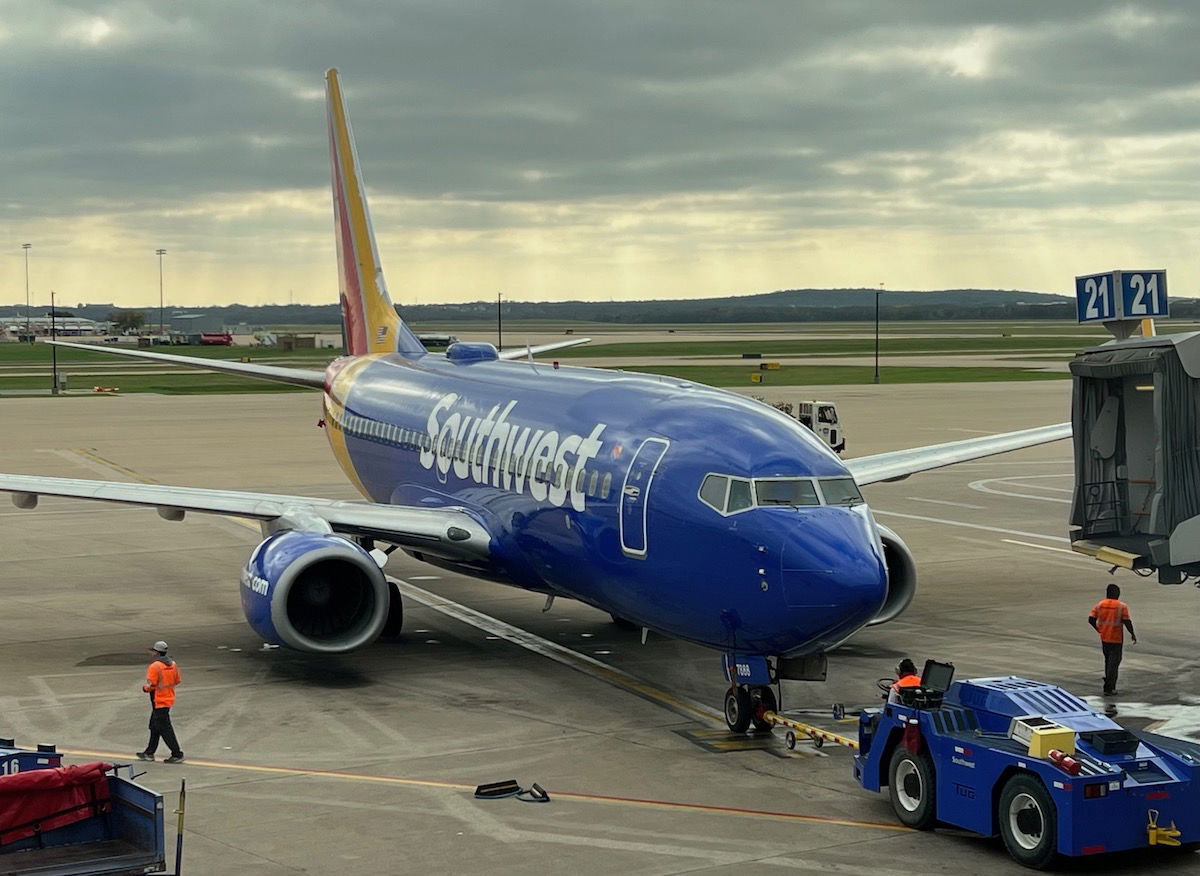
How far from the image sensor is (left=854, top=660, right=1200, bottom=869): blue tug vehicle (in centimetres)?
1491

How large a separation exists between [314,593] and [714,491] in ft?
26.6

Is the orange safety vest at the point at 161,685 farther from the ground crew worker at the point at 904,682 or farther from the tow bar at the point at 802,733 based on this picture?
the ground crew worker at the point at 904,682

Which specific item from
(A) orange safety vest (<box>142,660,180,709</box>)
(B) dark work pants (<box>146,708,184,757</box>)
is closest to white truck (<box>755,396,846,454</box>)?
(A) orange safety vest (<box>142,660,180,709</box>)

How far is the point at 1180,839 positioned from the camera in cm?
1519

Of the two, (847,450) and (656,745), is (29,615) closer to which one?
(656,745)

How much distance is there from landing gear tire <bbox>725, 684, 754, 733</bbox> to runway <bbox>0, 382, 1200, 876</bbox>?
39cm

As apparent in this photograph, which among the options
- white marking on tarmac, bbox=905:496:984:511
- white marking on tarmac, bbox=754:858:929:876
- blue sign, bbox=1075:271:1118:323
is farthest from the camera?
white marking on tarmac, bbox=905:496:984:511

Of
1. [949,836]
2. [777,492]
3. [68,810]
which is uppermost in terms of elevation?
[777,492]

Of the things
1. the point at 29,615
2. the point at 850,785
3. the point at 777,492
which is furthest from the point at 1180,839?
the point at 29,615

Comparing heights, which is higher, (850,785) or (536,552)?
(536,552)

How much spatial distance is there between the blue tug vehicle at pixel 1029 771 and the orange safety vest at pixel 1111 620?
6.13m

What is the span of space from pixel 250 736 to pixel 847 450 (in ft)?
136

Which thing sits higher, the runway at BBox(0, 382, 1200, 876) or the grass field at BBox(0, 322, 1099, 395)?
the grass field at BBox(0, 322, 1099, 395)

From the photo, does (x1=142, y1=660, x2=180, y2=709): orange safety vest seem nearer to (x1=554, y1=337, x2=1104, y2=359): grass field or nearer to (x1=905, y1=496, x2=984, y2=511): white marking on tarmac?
(x1=905, y1=496, x2=984, y2=511): white marking on tarmac
